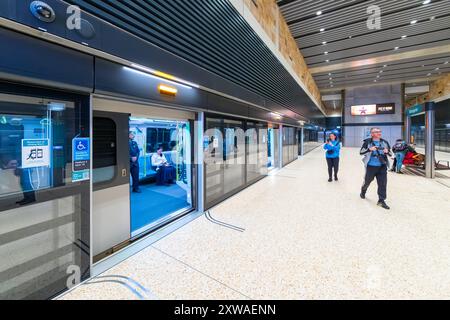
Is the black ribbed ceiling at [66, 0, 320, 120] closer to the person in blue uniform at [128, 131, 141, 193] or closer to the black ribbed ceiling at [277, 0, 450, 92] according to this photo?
the person in blue uniform at [128, 131, 141, 193]

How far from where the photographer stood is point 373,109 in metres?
19.5

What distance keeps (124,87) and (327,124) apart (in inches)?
1277

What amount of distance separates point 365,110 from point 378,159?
19953 mm

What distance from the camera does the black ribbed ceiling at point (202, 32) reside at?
202 cm

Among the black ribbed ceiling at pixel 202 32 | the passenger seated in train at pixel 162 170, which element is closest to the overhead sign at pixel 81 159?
the black ribbed ceiling at pixel 202 32

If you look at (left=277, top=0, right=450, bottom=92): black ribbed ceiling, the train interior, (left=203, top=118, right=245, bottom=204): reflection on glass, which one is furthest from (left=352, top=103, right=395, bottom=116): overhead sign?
the train interior

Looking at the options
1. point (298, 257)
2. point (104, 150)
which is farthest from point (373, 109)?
point (104, 150)

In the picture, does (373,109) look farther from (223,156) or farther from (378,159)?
(223,156)

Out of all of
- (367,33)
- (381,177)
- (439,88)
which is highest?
(367,33)

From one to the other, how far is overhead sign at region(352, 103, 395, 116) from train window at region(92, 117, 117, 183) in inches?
928

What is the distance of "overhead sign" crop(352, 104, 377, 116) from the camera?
1956cm
